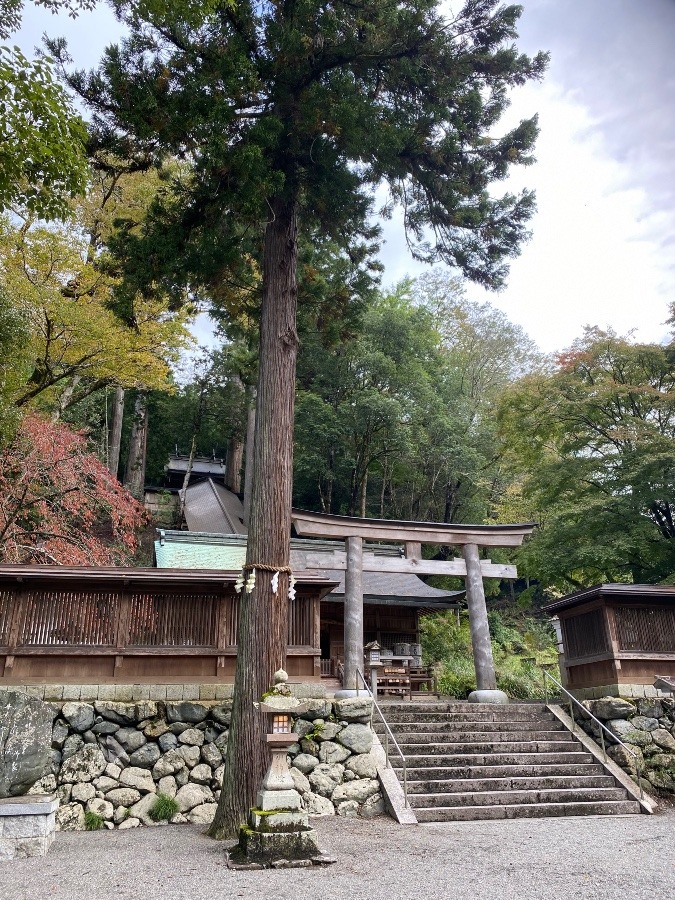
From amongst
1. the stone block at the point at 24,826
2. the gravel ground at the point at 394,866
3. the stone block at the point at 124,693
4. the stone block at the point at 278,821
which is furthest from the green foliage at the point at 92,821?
the stone block at the point at 278,821

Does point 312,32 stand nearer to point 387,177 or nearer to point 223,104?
point 223,104

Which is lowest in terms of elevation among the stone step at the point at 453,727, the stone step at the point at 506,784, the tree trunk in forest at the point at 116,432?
the stone step at the point at 506,784

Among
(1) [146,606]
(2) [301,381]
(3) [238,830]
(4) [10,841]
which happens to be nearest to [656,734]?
(3) [238,830]

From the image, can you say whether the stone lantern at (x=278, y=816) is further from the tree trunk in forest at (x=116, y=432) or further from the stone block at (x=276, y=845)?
the tree trunk in forest at (x=116, y=432)

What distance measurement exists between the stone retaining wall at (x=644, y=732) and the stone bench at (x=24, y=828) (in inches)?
288

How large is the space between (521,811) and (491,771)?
2.52 feet

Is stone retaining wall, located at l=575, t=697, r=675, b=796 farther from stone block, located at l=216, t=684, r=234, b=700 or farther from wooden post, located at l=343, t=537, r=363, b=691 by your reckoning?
stone block, located at l=216, t=684, r=234, b=700

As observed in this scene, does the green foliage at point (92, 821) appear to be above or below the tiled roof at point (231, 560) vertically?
below

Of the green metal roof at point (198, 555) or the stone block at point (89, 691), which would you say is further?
the green metal roof at point (198, 555)

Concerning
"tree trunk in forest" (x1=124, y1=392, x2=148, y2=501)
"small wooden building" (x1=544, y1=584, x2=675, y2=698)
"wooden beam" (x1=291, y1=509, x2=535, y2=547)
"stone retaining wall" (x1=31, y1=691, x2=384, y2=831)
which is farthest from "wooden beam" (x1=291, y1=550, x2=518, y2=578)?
"tree trunk in forest" (x1=124, y1=392, x2=148, y2=501)

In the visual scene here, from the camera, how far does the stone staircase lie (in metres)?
7.17

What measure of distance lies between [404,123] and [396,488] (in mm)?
16595

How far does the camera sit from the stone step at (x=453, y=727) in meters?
8.73

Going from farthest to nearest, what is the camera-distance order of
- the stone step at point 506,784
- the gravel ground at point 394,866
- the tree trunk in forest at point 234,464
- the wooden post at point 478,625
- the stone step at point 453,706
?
the tree trunk in forest at point 234,464, the wooden post at point 478,625, the stone step at point 453,706, the stone step at point 506,784, the gravel ground at point 394,866
